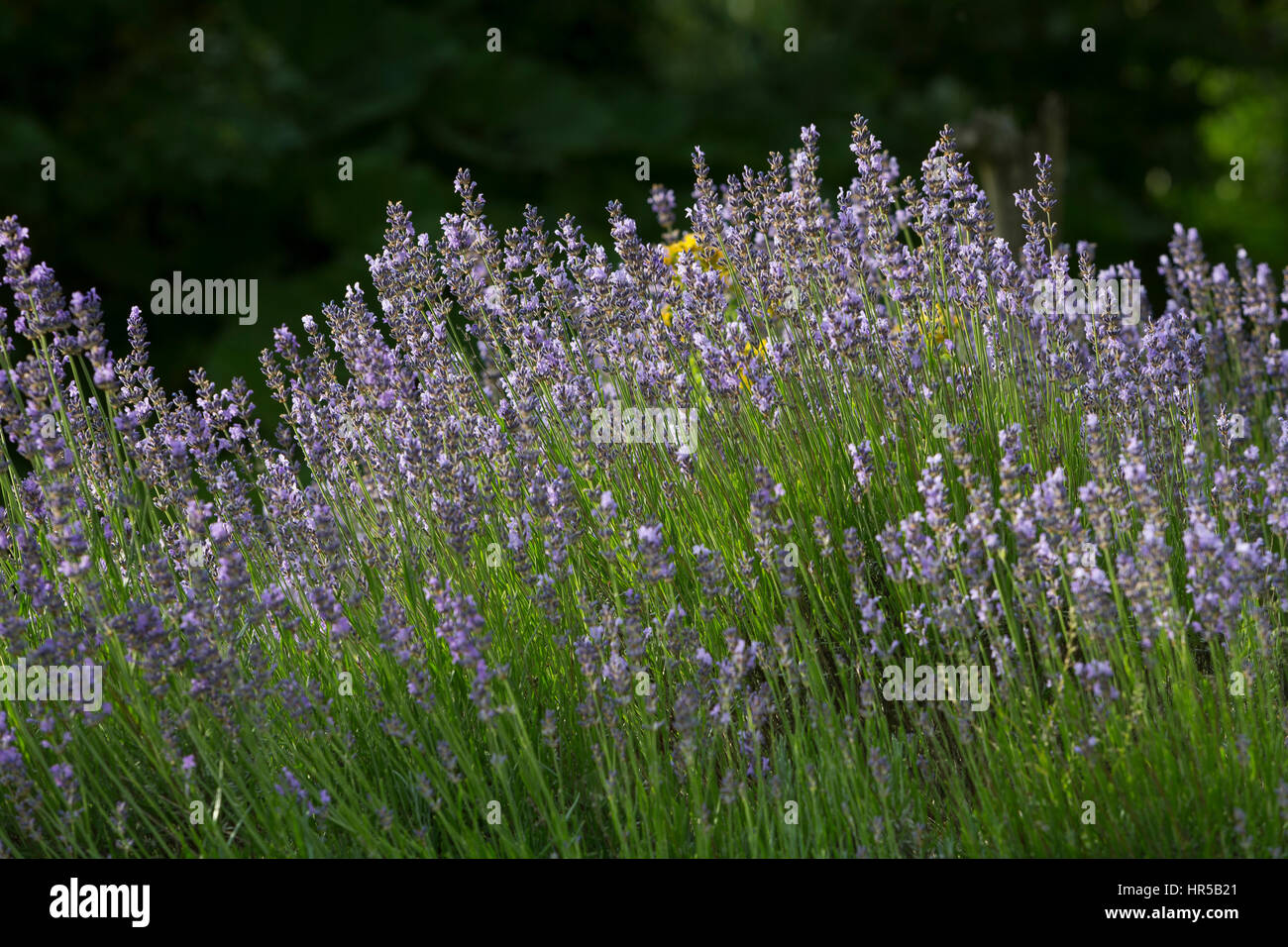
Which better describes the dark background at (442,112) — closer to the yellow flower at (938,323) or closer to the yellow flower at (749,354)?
the yellow flower at (938,323)

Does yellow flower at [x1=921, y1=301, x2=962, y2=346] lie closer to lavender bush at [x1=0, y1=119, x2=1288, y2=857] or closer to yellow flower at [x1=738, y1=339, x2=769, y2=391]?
lavender bush at [x1=0, y1=119, x2=1288, y2=857]

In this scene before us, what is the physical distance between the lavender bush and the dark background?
5.38 metres

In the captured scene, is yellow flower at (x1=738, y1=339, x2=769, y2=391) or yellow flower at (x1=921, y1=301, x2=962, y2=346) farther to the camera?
yellow flower at (x1=921, y1=301, x2=962, y2=346)

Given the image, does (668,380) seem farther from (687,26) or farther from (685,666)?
(687,26)

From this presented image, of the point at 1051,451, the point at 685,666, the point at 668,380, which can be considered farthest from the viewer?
the point at 668,380

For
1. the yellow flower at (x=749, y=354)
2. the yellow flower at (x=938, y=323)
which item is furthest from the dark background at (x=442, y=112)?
the yellow flower at (x=749, y=354)

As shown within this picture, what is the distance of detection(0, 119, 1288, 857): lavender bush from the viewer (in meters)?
2.25

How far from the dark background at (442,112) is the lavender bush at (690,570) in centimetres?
538

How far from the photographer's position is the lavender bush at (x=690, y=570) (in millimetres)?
2246

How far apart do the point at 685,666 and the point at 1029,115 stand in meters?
13.7

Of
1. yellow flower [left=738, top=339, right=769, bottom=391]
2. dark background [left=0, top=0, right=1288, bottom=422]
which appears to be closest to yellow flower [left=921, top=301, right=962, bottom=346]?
yellow flower [left=738, top=339, right=769, bottom=391]
